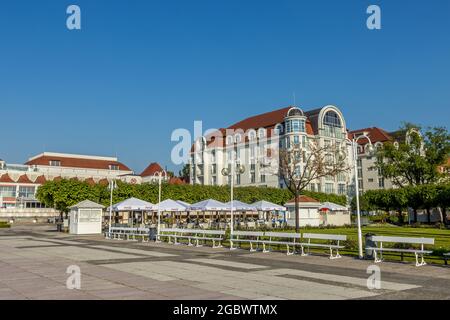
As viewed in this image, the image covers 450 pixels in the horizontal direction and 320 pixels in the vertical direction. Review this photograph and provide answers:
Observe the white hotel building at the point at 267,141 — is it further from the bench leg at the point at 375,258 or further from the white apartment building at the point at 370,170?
the bench leg at the point at 375,258

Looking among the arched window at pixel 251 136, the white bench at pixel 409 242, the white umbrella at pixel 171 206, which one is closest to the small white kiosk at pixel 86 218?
the white umbrella at pixel 171 206

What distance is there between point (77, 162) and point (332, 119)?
2255 inches

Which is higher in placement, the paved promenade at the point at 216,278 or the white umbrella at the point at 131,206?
the white umbrella at the point at 131,206

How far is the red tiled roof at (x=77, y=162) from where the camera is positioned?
91.9 meters

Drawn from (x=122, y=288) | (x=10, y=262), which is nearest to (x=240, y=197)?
(x=10, y=262)

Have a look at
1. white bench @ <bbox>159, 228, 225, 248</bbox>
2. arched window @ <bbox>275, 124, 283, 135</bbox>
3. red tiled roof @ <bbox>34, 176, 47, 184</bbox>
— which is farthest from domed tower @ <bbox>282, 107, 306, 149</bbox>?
red tiled roof @ <bbox>34, 176, 47, 184</bbox>

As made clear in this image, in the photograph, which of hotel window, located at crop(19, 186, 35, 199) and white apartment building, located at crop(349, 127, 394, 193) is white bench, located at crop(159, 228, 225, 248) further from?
white apartment building, located at crop(349, 127, 394, 193)

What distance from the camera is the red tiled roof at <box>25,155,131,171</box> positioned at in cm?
9188

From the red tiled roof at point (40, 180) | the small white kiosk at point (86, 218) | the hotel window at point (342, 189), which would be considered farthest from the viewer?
→ the red tiled roof at point (40, 180)

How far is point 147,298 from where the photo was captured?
28.2ft

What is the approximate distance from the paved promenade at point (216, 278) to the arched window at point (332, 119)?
64.6m

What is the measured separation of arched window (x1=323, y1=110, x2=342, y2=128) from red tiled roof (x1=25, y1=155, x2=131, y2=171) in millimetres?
51342

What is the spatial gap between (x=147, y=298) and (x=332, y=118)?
7506cm

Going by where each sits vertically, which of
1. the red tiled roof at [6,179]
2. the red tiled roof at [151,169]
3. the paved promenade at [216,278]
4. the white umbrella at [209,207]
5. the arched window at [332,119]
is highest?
the arched window at [332,119]
